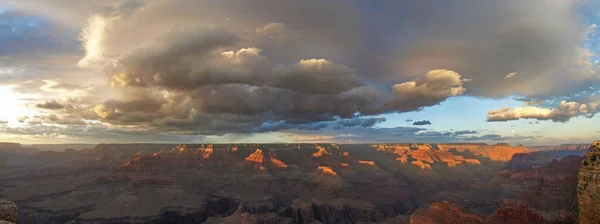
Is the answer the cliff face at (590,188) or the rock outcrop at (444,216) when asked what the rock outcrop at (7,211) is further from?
the rock outcrop at (444,216)

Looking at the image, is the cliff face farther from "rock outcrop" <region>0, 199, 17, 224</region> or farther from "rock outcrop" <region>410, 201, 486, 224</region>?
"rock outcrop" <region>410, 201, 486, 224</region>

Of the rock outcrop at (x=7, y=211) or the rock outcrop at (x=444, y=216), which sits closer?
the rock outcrop at (x=7, y=211)

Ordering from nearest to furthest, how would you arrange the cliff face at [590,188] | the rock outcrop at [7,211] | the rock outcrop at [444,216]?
1. the cliff face at [590,188]
2. the rock outcrop at [7,211]
3. the rock outcrop at [444,216]

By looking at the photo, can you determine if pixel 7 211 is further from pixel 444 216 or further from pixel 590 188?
pixel 444 216

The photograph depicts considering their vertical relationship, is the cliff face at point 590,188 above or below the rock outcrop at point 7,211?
above

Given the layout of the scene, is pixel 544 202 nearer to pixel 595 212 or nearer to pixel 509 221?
pixel 509 221

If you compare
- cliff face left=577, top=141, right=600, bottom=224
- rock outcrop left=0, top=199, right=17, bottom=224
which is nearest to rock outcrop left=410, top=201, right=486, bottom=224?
cliff face left=577, top=141, right=600, bottom=224

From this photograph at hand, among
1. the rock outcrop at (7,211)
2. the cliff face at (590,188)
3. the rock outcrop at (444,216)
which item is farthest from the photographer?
the rock outcrop at (444,216)

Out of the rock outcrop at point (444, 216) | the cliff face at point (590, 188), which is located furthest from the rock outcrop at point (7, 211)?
the rock outcrop at point (444, 216)

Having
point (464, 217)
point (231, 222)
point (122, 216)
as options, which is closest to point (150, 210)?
point (122, 216)
